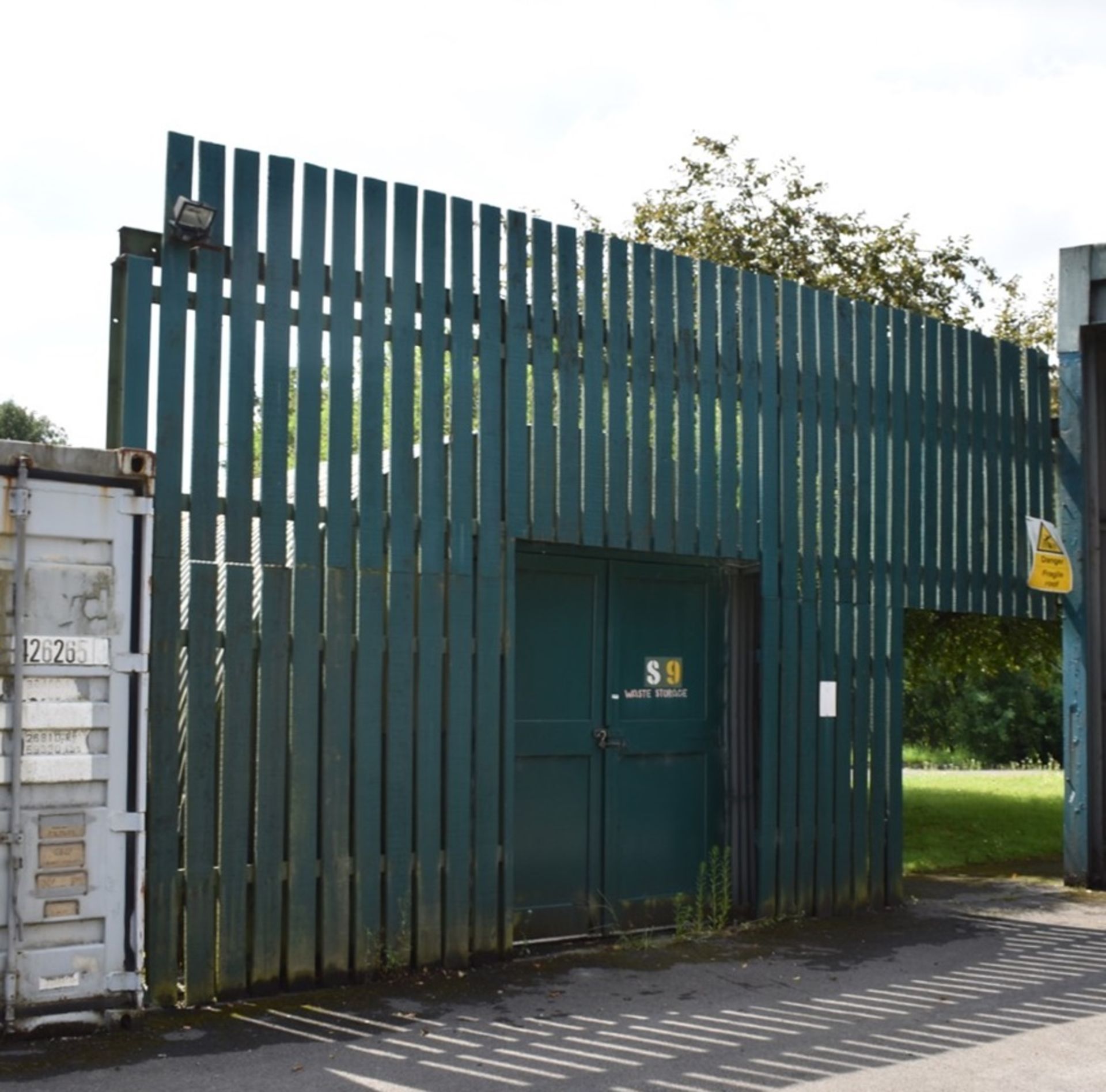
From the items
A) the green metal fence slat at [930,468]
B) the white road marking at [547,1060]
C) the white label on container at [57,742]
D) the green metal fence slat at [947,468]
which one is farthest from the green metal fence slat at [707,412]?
the white label on container at [57,742]

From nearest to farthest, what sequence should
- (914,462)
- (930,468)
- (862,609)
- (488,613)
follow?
(488,613), (862,609), (914,462), (930,468)

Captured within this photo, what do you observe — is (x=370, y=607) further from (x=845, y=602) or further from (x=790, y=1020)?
(x=845, y=602)

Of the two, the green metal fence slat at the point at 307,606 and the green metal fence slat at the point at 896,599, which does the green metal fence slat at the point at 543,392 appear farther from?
the green metal fence slat at the point at 896,599

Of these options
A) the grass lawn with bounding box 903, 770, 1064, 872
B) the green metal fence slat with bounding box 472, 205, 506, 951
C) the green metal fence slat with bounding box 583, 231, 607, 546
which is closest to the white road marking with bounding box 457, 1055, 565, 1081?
the green metal fence slat with bounding box 472, 205, 506, 951

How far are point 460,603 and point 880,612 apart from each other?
413cm

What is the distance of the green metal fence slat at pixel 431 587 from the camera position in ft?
28.7

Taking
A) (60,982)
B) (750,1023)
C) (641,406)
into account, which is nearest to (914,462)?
(641,406)

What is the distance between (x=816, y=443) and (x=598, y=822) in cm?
339

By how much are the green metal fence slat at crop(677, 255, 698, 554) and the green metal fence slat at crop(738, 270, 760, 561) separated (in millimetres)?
490

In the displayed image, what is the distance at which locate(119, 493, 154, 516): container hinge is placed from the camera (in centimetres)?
720

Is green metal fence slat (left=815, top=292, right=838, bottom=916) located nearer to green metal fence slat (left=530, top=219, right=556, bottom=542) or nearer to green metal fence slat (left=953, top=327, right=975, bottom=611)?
green metal fence slat (left=953, top=327, right=975, bottom=611)

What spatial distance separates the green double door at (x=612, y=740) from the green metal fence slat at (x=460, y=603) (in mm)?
689

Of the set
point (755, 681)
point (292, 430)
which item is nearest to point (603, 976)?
point (755, 681)

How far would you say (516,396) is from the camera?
9.43m
